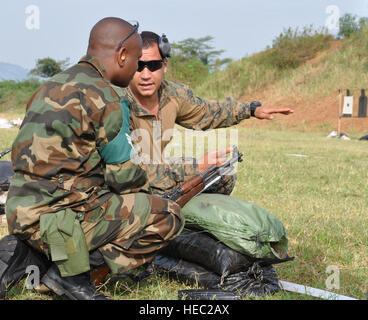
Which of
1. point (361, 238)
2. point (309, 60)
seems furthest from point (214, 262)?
point (309, 60)

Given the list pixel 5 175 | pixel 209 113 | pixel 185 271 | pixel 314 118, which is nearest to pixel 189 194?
pixel 185 271

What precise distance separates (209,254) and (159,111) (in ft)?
3.73

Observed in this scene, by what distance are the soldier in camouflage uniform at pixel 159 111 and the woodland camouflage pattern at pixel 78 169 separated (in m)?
0.85

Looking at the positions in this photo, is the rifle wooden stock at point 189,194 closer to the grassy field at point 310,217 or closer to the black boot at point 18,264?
the grassy field at point 310,217

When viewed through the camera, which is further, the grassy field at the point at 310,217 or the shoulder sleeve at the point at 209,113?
the shoulder sleeve at the point at 209,113

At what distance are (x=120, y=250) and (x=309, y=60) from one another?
90.4 feet

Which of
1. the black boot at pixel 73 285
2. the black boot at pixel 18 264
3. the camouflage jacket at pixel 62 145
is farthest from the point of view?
the black boot at pixel 18 264

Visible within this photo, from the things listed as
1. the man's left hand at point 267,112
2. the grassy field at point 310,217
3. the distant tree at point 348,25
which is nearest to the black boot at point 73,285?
the grassy field at point 310,217

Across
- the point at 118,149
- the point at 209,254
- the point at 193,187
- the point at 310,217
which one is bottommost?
the point at 310,217

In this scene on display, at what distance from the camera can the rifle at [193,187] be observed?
2.83 m

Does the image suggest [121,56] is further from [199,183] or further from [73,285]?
[73,285]

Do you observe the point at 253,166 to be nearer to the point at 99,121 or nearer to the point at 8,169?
the point at 8,169

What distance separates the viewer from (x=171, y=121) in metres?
3.68

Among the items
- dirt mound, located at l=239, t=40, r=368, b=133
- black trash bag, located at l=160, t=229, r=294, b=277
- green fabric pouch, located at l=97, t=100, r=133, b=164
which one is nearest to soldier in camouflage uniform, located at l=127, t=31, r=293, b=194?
black trash bag, located at l=160, t=229, r=294, b=277
